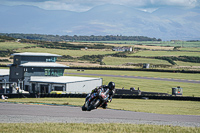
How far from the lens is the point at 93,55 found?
169m

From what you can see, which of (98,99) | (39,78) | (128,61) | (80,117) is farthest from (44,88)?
(128,61)

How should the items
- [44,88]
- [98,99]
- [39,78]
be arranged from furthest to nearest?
[39,78]
[44,88]
[98,99]

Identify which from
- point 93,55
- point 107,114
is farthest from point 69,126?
point 93,55

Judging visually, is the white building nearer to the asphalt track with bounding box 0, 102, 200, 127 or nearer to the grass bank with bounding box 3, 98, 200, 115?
the grass bank with bounding box 3, 98, 200, 115

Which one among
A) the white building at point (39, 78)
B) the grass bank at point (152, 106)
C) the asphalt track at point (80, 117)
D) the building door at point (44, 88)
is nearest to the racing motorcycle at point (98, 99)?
the asphalt track at point (80, 117)

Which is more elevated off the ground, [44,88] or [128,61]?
[128,61]

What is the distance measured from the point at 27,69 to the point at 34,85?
443cm

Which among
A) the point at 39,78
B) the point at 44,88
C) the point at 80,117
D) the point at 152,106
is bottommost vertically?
the point at 44,88

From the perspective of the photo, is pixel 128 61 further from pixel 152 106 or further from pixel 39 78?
pixel 152 106

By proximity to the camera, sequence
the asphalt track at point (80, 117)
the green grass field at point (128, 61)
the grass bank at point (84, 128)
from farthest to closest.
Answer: the green grass field at point (128, 61), the asphalt track at point (80, 117), the grass bank at point (84, 128)

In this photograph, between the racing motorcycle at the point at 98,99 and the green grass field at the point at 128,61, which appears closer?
the racing motorcycle at the point at 98,99

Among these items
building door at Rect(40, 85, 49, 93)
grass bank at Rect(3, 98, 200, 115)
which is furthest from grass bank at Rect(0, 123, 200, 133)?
building door at Rect(40, 85, 49, 93)

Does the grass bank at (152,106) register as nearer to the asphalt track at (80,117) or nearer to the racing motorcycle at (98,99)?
the asphalt track at (80,117)

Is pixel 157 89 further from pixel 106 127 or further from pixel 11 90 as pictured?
pixel 106 127
